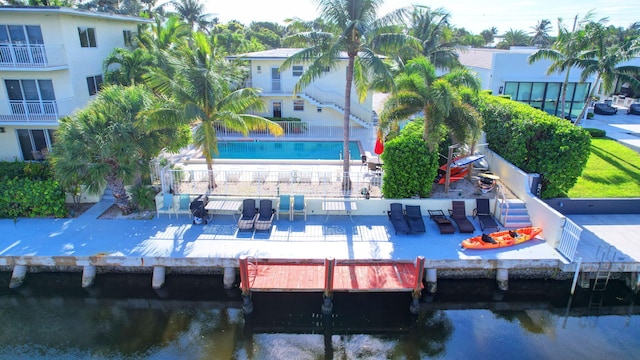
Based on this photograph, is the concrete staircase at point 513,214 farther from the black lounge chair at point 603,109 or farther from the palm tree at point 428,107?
the black lounge chair at point 603,109

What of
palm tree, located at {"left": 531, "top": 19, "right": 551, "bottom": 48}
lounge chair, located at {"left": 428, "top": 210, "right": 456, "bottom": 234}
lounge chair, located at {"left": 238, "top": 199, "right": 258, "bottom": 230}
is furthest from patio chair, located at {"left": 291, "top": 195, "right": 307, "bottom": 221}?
palm tree, located at {"left": 531, "top": 19, "right": 551, "bottom": 48}

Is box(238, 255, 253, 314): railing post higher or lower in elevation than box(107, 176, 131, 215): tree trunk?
lower

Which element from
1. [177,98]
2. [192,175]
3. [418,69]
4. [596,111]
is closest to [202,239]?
[192,175]

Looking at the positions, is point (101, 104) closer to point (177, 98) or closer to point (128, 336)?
point (177, 98)

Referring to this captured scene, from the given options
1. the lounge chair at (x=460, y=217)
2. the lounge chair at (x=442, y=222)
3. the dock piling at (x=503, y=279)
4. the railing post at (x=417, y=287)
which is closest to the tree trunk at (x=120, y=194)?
the railing post at (x=417, y=287)

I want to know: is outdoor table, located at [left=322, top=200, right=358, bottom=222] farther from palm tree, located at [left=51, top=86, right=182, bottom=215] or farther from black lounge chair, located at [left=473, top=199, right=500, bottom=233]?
palm tree, located at [left=51, top=86, right=182, bottom=215]

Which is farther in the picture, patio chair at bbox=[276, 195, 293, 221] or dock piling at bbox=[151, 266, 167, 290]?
patio chair at bbox=[276, 195, 293, 221]
